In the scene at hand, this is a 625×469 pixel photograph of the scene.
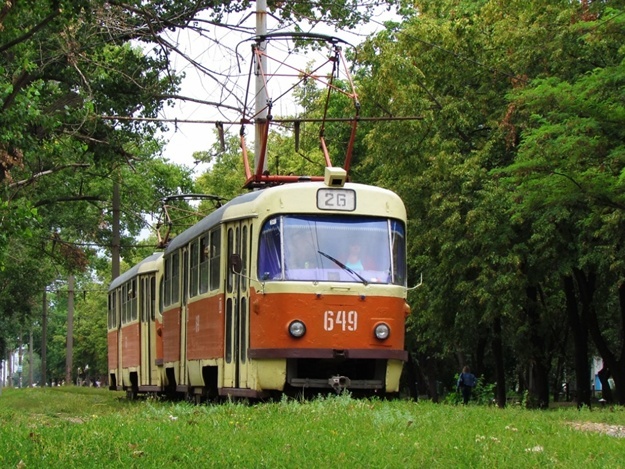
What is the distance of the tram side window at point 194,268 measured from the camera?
19031mm

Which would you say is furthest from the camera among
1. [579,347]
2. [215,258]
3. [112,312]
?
[112,312]

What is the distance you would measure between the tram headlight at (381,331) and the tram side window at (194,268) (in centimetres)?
425

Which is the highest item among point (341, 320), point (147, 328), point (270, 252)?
point (270, 252)

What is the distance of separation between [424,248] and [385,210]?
15.0 metres

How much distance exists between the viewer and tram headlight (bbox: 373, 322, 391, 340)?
15663mm

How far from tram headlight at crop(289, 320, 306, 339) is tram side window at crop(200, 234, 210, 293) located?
3132 mm

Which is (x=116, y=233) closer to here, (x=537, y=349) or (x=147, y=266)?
(x=537, y=349)

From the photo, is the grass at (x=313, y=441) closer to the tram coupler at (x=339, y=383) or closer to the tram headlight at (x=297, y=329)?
the tram headlight at (x=297, y=329)

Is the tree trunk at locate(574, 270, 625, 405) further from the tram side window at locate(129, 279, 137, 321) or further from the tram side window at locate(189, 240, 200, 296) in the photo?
the tram side window at locate(189, 240, 200, 296)

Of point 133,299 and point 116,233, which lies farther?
point 116,233

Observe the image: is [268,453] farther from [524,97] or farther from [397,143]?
[397,143]

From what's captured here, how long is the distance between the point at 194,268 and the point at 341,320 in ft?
14.7

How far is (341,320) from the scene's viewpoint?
1548 cm

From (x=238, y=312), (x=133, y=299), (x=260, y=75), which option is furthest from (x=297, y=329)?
(x=133, y=299)
